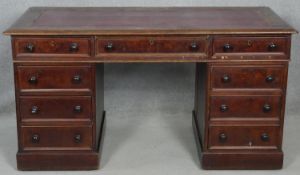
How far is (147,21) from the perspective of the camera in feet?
11.5

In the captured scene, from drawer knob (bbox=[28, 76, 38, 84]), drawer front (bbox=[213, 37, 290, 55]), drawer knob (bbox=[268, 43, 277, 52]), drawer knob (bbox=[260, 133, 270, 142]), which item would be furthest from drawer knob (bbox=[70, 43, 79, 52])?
drawer knob (bbox=[260, 133, 270, 142])

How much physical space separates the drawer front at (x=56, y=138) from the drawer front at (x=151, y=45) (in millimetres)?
484

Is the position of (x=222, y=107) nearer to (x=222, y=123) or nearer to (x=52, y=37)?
(x=222, y=123)

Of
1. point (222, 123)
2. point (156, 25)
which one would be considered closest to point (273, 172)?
point (222, 123)

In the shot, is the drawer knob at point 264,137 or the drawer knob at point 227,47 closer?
the drawer knob at point 227,47

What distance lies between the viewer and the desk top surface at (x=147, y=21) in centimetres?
327

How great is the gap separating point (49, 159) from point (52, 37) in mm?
702

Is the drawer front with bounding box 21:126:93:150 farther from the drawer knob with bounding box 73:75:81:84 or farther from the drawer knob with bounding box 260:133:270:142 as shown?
Result: the drawer knob with bounding box 260:133:270:142

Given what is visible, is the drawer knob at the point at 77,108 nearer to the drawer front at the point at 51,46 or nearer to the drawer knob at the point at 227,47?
the drawer front at the point at 51,46

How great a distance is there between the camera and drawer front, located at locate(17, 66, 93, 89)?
3.34 metres

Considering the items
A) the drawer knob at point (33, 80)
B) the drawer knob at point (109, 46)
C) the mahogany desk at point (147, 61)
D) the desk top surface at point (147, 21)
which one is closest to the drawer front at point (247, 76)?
the mahogany desk at point (147, 61)

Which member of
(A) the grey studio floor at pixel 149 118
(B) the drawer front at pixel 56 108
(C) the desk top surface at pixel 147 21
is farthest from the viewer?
(A) the grey studio floor at pixel 149 118

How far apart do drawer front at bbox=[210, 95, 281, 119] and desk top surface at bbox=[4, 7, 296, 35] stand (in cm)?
38

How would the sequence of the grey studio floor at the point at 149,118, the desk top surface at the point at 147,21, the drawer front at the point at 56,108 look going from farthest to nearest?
the grey studio floor at the point at 149,118
the drawer front at the point at 56,108
the desk top surface at the point at 147,21
